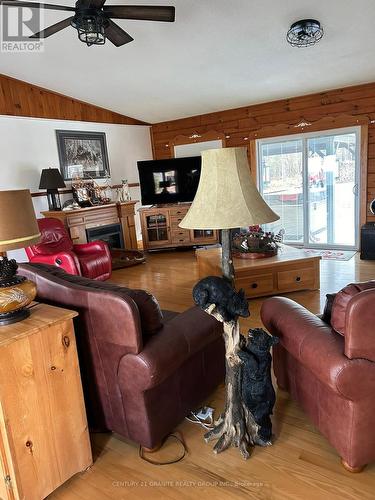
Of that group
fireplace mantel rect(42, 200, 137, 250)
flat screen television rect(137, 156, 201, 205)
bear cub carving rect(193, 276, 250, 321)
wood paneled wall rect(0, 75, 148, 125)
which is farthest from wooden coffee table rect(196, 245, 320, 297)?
wood paneled wall rect(0, 75, 148, 125)

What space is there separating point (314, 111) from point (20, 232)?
5317 millimetres

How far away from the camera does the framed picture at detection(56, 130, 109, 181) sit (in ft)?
18.5

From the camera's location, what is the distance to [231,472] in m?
1.66

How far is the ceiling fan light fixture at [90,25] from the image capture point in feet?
8.01

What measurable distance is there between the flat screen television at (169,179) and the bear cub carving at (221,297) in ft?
16.6

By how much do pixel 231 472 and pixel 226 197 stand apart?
1265 millimetres

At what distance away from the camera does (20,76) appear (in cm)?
480

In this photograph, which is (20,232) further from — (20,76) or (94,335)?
(20,76)

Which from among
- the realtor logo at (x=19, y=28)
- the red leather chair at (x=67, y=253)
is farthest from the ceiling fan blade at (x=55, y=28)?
the red leather chair at (x=67, y=253)

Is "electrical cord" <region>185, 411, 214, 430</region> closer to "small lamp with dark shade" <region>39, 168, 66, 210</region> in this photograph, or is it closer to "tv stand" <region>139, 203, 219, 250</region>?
"small lamp with dark shade" <region>39, 168, 66, 210</region>

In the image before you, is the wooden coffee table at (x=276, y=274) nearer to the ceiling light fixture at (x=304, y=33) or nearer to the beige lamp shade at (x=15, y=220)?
the ceiling light fixture at (x=304, y=33)

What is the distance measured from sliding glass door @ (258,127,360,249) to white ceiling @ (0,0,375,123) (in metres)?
0.83

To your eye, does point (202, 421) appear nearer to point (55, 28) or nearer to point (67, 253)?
point (67, 253)

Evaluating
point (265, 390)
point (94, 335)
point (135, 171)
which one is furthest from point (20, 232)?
point (135, 171)
